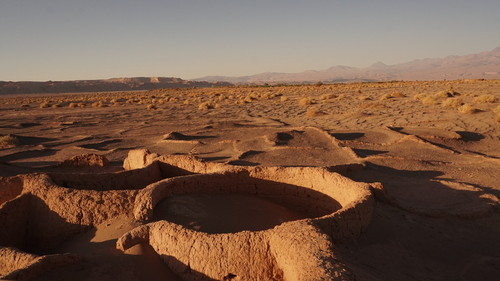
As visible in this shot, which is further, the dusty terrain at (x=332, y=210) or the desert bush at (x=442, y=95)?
the desert bush at (x=442, y=95)

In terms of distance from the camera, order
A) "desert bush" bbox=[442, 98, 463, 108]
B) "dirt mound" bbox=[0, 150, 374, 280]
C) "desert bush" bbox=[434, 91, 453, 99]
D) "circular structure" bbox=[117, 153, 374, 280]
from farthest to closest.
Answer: "desert bush" bbox=[434, 91, 453, 99] → "desert bush" bbox=[442, 98, 463, 108] → "dirt mound" bbox=[0, 150, 374, 280] → "circular structure" bbox=[117, 153, 374, 280]

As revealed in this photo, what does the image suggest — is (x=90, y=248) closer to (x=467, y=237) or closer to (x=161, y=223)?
(x=161, y=223)

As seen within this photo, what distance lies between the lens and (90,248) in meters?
3.35

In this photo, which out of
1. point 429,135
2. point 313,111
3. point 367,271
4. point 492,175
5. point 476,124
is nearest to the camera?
point 367,271

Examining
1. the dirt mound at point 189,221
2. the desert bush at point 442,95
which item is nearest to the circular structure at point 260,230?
the dirt mound at point 189,221

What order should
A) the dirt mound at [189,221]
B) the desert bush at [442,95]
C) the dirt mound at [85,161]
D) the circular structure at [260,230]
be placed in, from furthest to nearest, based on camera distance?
the desert bush at [442,95]
the dirt mound at [85,161]
the dirt mound at [189,221]
the circular structure at [260,230]

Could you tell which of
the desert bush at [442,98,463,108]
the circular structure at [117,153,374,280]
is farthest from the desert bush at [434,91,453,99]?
the circular structure at [117,153,374,280]

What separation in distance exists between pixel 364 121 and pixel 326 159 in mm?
5561

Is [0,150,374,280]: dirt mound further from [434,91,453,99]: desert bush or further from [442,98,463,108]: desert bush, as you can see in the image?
[434,91,453,99]: desert bush

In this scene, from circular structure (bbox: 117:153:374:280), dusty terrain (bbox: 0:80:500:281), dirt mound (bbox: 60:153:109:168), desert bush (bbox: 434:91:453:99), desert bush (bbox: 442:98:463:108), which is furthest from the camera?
desert bush (bbox: 434:91:453:99)

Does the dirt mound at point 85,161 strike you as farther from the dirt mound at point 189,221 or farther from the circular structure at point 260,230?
the circular structure at point 260,230

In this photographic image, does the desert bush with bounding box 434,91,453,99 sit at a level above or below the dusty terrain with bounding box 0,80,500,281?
above

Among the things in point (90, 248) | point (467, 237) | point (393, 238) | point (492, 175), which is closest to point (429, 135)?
point (492, 175)

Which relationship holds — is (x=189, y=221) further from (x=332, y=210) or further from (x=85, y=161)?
(x=85, y=161)
